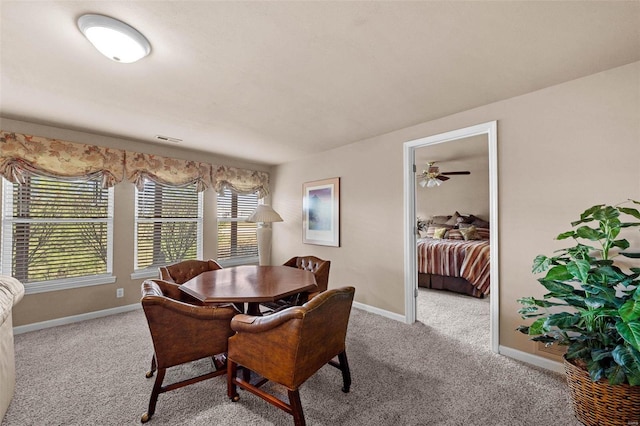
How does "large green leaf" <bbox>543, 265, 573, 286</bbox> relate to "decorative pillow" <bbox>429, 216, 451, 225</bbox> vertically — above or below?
below

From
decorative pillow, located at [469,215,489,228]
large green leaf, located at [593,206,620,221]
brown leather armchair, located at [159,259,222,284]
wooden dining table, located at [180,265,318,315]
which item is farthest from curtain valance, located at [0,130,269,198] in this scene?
decorative pillow, located at [469,215,489,228]

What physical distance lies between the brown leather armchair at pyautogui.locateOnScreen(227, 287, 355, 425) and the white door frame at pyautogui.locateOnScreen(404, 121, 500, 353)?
1.62 metres

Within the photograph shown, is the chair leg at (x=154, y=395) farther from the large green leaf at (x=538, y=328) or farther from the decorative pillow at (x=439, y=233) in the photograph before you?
the decorative pillow at (x=439, y=233)

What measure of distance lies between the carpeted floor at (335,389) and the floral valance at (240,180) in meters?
2.44

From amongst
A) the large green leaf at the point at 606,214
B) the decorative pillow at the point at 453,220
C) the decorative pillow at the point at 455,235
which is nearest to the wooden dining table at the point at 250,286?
the large green leaf at the point at 606,214

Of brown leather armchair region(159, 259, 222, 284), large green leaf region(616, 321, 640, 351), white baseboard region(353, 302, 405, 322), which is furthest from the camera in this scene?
white baseboard region(353, 302, 405, 322)

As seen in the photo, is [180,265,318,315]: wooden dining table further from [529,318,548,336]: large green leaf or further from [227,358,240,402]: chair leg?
[529,318,548,336]: large green leaf

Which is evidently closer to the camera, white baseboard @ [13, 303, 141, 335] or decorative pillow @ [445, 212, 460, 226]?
white baseboard @ [13, 303, 141, 335]

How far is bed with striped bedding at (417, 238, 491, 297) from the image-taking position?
4258 mm

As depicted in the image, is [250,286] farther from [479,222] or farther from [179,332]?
[479,222]


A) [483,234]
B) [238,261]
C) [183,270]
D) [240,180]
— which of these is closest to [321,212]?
[240,180]

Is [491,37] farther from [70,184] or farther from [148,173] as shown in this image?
[70,184]

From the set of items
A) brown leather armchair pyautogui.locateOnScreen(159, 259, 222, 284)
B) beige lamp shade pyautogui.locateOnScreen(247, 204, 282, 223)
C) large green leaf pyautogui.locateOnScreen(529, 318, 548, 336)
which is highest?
beige lamp shade pyautogui.locateOnScreen(247, 204, 282, 223)

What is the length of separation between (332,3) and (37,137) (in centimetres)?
359
